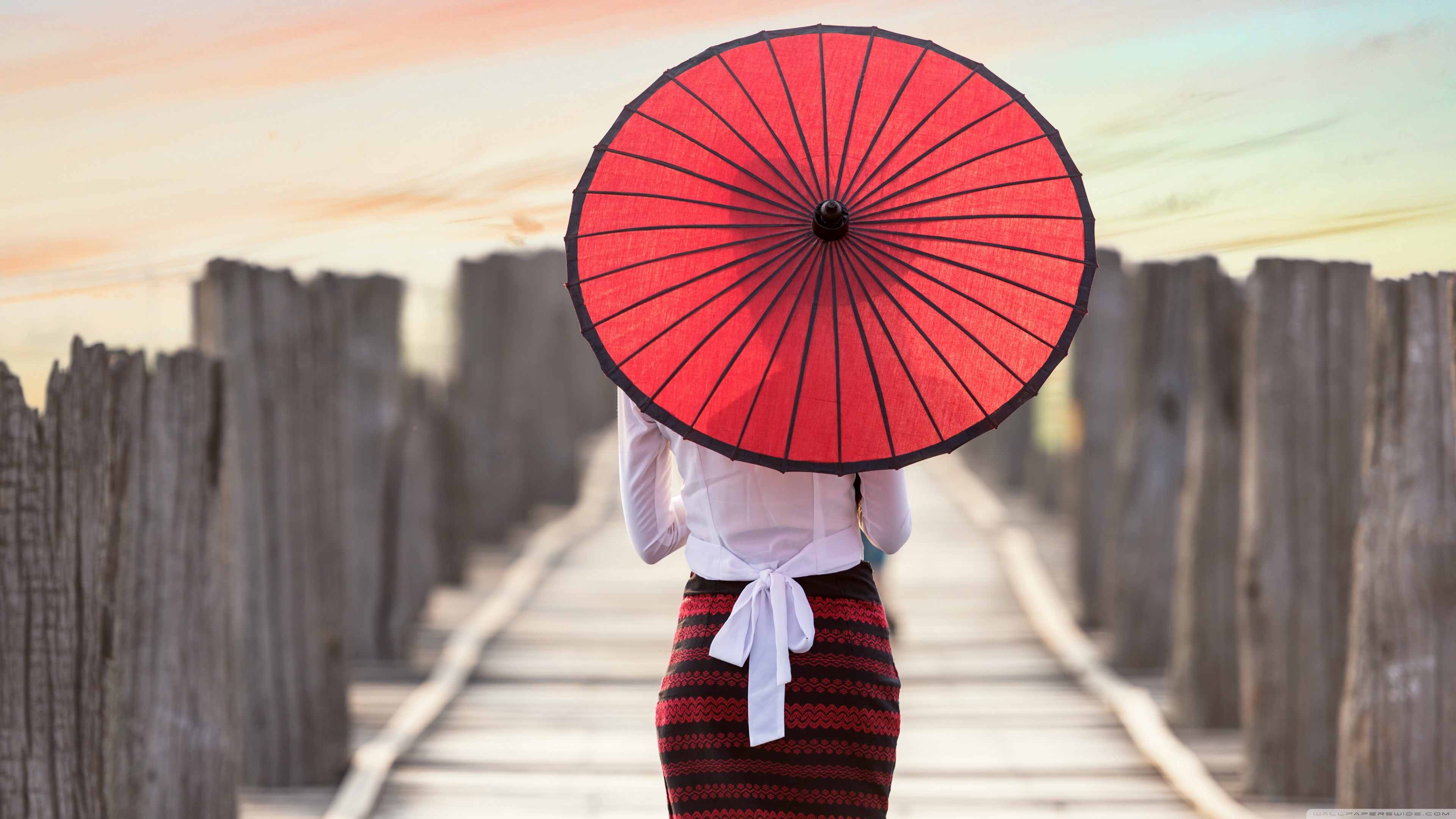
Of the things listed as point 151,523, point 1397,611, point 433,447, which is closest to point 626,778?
point 151,523

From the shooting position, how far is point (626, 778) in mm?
4668

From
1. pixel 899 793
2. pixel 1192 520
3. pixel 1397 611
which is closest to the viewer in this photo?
pixel 1397 611

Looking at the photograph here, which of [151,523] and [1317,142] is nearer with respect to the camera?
[151,523]

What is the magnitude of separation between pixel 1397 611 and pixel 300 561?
338cm

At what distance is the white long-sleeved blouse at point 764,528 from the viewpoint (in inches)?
86.1

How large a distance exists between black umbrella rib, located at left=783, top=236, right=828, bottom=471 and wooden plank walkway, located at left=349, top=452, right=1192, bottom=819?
2.60m

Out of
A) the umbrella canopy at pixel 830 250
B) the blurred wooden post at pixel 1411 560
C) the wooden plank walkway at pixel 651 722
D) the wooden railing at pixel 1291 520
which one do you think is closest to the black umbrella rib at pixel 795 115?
the umbrella canopy at pixel 830 250

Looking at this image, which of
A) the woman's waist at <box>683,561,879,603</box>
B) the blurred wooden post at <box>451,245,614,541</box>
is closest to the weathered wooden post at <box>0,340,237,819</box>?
the woman's waist at <box>683,561,879,603</box>

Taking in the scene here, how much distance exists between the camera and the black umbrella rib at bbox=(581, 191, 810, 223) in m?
2.09

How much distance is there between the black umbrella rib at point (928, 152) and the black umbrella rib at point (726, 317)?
0.13 metres

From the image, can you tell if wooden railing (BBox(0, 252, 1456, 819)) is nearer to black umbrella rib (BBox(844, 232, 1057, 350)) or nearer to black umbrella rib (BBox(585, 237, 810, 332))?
black umbrella rib (BBox(585, 237, 810, 332))

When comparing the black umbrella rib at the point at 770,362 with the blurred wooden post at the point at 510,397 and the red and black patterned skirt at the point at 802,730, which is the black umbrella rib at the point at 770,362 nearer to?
the red and black patterned skirt at the point at 802,730

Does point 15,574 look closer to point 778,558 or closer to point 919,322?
point 778,558

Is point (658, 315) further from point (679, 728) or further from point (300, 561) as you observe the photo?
point (300, 561)
